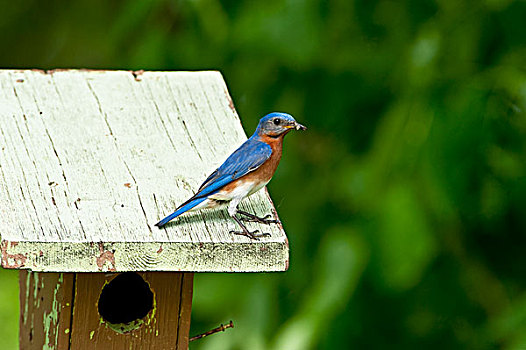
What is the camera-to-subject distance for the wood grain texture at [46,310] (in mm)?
2430

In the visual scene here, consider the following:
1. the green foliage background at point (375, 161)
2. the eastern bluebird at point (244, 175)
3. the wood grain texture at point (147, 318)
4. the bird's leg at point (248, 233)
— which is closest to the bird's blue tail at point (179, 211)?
the eastern bluebird at point (244, 175)

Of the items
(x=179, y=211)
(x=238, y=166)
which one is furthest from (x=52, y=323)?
(x=238, y=166)

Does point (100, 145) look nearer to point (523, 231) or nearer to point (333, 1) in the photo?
point (333, 1)

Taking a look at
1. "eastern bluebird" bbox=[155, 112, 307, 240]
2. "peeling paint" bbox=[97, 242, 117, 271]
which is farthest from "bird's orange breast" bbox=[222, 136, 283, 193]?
"peeling paint" bbox=[97, 242, 117, 271]

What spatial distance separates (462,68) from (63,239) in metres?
1.89

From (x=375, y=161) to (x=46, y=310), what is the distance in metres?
1.40

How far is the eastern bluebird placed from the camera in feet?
7.41

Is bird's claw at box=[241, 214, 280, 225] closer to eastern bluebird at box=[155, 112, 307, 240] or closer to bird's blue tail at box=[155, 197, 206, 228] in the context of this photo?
eastern bluebird at box=[155, 112, 307, 240]

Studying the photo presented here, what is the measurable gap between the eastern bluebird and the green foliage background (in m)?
1.11

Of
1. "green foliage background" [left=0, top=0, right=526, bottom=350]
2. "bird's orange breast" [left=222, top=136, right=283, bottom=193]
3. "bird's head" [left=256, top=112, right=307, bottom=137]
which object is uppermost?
"bird's head" [left=256, top=112, right=307, bottom=137]

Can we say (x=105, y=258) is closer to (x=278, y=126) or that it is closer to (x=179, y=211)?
(x=179, y=211)

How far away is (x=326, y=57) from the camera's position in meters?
3.82

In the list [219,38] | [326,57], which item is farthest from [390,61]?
[219,38]

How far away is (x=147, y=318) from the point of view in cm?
251
